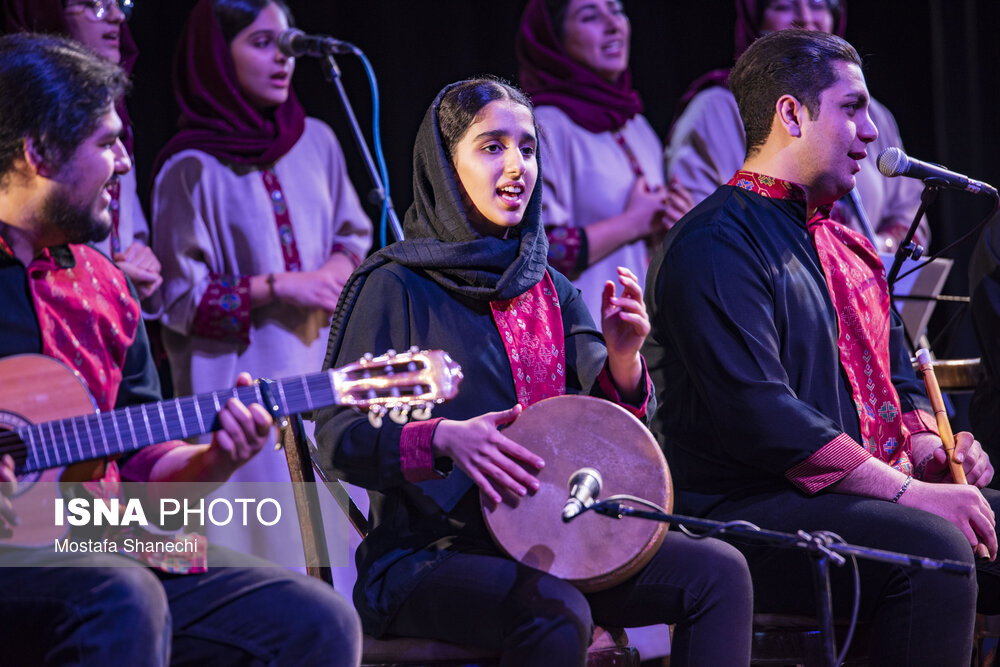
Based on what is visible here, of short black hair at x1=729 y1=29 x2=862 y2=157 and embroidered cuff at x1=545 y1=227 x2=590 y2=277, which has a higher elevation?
short black hair at x1=729 y1=29 x2=862 y2=157

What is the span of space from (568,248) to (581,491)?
7.94 feet

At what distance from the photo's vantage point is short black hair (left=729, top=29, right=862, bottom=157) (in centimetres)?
282

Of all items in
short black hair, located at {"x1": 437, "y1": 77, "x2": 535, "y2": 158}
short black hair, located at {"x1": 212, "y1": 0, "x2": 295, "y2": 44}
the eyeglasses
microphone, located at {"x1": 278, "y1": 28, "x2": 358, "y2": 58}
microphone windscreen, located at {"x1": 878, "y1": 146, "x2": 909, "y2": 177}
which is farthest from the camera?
short black hair, located at {"x1": 212, "y1": 0, "x2": 295, "y2": 44}

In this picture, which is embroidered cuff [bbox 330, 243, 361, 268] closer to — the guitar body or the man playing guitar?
the man playing guitar

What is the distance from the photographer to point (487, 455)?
217cm

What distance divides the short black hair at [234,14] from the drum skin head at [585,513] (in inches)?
98.5

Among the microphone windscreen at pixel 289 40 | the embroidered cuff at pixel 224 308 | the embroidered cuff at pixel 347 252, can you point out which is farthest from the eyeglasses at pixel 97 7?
the embroidered cuff at pixel 347 252

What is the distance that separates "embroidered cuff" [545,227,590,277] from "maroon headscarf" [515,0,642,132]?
520 millimetres

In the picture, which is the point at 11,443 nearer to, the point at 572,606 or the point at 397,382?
the point at 397,382

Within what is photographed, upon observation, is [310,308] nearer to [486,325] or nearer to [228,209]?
[228,209]

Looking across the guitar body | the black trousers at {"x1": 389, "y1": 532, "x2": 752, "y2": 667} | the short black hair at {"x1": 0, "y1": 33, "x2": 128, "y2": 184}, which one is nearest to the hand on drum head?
the black trousers at {"x1": 389, "y1": 532, "x2": 752, "y2": 667}

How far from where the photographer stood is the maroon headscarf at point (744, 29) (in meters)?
5.10

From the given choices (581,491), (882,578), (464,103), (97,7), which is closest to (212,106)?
(97,7)

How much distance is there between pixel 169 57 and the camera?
4.19 metres
